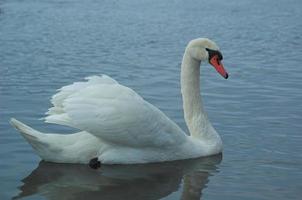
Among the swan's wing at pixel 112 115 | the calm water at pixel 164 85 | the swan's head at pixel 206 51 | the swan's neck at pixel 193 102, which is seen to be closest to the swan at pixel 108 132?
the swan's wing at pixel 112 115

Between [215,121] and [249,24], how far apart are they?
11.2 metres

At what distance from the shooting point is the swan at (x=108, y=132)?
625 cm

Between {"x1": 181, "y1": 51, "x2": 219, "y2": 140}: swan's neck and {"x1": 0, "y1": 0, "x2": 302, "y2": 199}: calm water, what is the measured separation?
0.35 m

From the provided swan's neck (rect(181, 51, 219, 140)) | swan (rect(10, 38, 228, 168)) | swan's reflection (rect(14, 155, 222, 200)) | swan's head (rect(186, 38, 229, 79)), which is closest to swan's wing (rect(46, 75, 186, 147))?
swan (rect(10, 38, 228, 168))

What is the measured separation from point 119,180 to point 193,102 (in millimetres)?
1576

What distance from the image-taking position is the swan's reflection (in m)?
5.99

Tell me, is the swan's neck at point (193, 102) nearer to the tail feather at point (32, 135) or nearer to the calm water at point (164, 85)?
the calm water at point (164, 85)

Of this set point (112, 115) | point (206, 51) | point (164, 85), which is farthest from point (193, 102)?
point (164, 85)

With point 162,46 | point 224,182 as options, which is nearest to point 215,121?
point 224,182

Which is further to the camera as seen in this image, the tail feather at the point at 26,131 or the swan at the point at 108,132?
the swan at the point at 108,132

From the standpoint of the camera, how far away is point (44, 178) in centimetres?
635

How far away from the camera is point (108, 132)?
6.30 m

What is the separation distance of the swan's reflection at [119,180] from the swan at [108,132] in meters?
0.09

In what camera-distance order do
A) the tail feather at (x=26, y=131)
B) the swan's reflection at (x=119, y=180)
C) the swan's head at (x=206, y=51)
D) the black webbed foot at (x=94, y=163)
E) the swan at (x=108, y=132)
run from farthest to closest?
the swan's head at (x=206, y=51), the black webbed foot at (x=94, y=163), the swan at (x=108, y=132), the tail feather at (x=26, y=131), the swan's reflection at (x=119, y=180)
